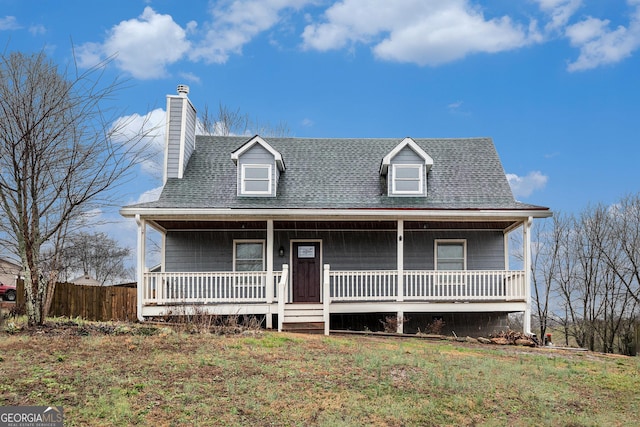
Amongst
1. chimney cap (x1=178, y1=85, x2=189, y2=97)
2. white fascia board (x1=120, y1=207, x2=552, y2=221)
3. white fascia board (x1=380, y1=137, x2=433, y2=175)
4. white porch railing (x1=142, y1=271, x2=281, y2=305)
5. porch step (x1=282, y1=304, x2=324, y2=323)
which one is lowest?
porch step (x1=282, y1=304, x2=324, y2=323)

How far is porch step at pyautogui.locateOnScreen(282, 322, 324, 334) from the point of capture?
1545 cm

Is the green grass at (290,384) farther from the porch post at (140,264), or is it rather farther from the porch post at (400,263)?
the porch post at (400,263)

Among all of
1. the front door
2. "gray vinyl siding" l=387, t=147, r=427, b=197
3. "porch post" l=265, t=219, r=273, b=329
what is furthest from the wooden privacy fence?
"gray vinyl siding" l=387, t=147, r=427, b=197

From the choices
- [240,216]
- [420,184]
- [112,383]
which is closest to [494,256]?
[420,184]

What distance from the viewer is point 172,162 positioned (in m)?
19.3

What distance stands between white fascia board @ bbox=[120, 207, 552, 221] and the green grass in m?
4.80

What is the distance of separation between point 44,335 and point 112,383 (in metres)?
4.60

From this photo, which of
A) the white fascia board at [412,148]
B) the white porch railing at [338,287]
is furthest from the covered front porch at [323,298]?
the white fascia board at [412,148]

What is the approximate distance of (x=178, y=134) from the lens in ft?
64.3

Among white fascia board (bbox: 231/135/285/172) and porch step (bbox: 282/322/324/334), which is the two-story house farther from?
porch step (bbox: 282/322/324/334)

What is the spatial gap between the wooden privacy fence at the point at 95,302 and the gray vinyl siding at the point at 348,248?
86.7 inches

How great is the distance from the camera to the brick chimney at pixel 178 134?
63.4 ft

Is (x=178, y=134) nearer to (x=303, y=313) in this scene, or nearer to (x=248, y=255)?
(x=248, y=255)

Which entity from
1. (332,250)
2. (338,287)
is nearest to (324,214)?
(338,287)
